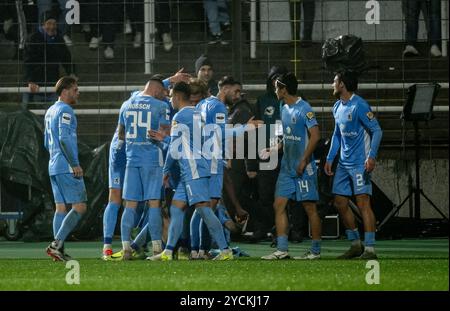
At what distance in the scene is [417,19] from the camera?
17.7m

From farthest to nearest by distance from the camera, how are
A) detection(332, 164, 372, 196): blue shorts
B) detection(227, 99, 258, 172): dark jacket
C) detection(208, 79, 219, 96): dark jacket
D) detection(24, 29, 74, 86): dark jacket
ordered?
detection(24, 29, 74, 86): dark jacket < detection(227, 99, 258, 172): dark jacket < detection(208, 79, 219, 96): dark jacket < detection(332, 164, 372, 196): blue shorts

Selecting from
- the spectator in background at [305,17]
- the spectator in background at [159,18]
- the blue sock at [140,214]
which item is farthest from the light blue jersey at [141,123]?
the spectator in background at [305,17]

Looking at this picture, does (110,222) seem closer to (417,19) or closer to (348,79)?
(348,79)

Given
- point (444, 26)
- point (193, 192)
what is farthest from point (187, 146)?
point (444, 26)

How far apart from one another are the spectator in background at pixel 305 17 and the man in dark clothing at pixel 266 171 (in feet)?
5.53

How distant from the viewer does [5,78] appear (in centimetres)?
1859

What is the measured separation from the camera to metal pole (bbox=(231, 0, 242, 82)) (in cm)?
1672

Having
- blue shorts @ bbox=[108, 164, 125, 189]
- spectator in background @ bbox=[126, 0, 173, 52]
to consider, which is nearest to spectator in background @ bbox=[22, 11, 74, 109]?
spectator in background @ bbox=[126, 0, 173, 52]

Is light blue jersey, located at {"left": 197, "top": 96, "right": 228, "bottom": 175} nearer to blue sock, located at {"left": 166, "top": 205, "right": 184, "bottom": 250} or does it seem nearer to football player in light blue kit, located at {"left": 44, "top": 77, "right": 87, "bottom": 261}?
blue sock, located at {"left": 166, "top": 205, "right": 184, "bottom": 250}

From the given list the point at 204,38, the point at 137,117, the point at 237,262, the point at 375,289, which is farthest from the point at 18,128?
the point at 375,289

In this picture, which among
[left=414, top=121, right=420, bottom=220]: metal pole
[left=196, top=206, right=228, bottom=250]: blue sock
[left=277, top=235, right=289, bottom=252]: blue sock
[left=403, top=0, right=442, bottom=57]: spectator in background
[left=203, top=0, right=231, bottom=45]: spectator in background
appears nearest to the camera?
[left=196, top=206, right=228, bottom=250]: blue sock

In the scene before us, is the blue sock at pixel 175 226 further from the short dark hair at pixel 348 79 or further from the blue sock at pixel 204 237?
the short dark hair at pixel 348 79

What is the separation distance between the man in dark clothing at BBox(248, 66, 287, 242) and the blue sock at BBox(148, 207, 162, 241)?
2.45 metres
